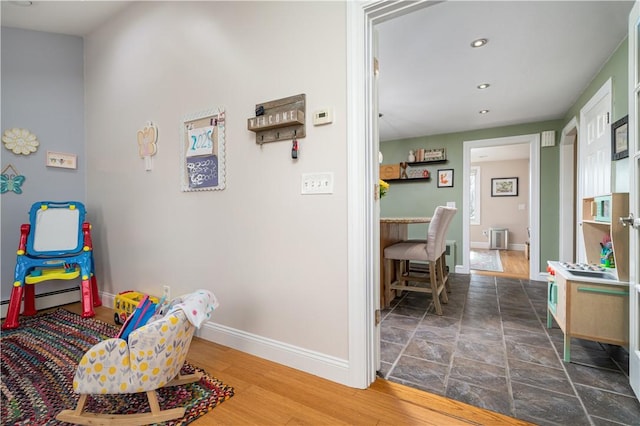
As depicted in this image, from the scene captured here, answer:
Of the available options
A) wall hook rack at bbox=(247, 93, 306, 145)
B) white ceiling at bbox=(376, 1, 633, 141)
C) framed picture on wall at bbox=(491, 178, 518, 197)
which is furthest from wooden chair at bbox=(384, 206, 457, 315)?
framed picture on wall at bbox=(491, 178, 518, 197)

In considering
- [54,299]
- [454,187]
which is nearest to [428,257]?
[454,187]

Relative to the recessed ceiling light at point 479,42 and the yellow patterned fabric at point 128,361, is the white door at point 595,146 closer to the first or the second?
the recessed ceiling light at point 479,42

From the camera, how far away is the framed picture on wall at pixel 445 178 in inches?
195

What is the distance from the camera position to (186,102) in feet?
7.45

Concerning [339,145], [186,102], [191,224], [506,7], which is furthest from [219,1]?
[506,7]

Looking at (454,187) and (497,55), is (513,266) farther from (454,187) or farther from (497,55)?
(497,55)

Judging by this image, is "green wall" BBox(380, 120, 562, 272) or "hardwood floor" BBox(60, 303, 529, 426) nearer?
"hardwood floor" BBox(60, 303, 529, 426)

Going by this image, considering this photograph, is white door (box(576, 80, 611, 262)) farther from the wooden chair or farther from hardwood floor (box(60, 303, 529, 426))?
hardwood floor (box(60, 303, 529, 426))

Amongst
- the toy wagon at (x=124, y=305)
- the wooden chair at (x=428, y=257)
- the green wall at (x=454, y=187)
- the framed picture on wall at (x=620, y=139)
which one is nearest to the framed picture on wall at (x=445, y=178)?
the green wall at (x=454, y=187)

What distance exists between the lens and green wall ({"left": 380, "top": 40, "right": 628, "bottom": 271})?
163 inches

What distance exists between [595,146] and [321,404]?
3502mm

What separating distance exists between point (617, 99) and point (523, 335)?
6.83 ft

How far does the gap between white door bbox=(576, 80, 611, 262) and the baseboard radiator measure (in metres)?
5.15

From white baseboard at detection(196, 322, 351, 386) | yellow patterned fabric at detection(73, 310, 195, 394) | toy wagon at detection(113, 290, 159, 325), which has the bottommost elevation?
white baseboard at detection(196, 322, 351, 386)
